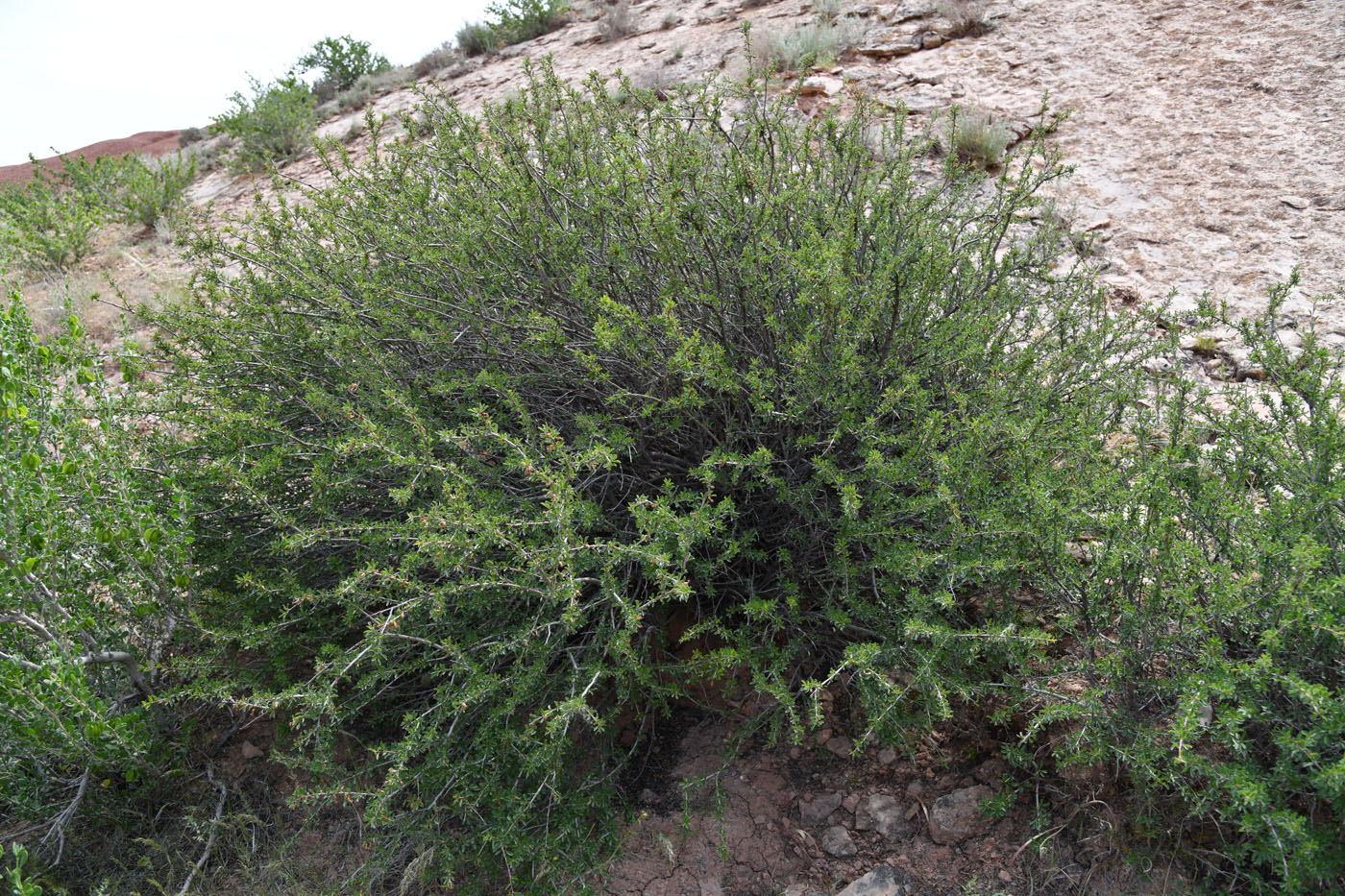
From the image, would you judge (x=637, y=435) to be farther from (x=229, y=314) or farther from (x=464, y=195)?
(x=229, y=314)

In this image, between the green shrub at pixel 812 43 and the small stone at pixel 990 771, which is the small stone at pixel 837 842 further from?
the green shrub at pixel 812 43

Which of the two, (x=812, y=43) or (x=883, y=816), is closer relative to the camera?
(x=883, y=816)

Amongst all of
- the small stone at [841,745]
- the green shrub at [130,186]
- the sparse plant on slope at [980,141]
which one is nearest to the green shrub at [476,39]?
the green shrub at [130,186]

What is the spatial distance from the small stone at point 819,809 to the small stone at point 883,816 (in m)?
0.07

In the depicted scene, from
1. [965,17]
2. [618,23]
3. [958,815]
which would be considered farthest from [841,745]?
[618,23]

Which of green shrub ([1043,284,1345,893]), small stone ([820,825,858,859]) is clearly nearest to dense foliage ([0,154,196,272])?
small stone ([820,825,858,859])

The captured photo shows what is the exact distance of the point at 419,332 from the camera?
2.29 metres

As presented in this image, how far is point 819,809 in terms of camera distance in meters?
2.09

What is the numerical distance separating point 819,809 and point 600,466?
1182 mm

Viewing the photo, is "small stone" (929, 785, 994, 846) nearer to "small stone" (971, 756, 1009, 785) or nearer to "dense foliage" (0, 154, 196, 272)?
"small stone" (971, 756, 1009, 785)

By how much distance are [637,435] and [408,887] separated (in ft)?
4.93

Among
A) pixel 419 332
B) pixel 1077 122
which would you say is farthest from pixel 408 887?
pixel 1077 122

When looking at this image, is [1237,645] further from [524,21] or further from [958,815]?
[524,21]

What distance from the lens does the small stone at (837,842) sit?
1.99 metres
